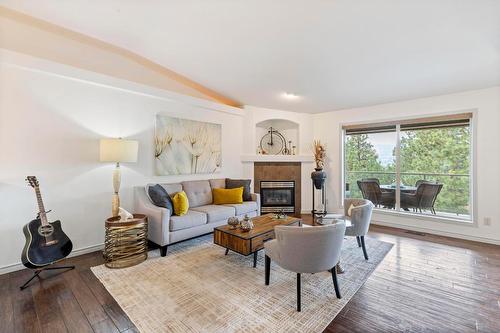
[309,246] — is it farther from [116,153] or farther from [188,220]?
[116,153]

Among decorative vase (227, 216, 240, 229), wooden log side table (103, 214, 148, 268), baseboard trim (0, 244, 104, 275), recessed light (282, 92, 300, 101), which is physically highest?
recessed light (282, 92, 300, 101)

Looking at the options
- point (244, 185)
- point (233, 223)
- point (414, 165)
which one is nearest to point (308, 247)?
point (233, 223)

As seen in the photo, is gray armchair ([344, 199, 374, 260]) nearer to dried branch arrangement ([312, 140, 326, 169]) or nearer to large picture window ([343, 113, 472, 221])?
large picture window ([343, 113, 472, 221])

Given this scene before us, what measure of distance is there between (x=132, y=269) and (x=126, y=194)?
50.6 inches

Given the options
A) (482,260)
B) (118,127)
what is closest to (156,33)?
(118,127)

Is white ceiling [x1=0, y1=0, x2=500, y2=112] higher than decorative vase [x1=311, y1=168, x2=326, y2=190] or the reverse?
higher

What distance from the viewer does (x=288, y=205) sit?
572cm

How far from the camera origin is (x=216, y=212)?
12.3 ft

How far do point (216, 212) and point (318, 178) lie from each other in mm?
2686

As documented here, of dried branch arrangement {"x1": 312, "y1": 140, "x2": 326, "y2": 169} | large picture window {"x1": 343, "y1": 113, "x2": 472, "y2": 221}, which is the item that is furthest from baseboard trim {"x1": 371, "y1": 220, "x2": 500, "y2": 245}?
dried branch arrangement {"x1": 312, "y1": 140, "x2": 326, "y2": 169}

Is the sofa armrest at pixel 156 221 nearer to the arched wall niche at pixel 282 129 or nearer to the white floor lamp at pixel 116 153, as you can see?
the white floor lamp at pixel 116 153

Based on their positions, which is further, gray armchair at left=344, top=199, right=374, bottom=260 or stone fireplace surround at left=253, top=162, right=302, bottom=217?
stone fireplace surround at left=253, top=162, right=302, bottom=217

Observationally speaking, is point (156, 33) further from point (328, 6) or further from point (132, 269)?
point (132, 269)

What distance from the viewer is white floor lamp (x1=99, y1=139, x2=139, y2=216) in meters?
3.02
